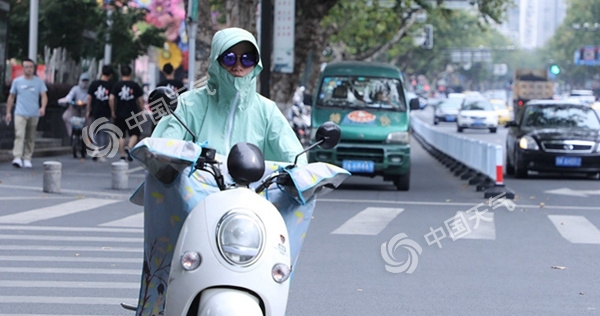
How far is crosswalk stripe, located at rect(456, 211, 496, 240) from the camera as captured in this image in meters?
13.1

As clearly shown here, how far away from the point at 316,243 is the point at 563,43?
399ft

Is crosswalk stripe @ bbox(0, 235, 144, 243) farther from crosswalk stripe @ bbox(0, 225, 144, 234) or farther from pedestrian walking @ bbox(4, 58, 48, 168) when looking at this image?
pedestrian walking @ bbox(4, 58, 48, 168)

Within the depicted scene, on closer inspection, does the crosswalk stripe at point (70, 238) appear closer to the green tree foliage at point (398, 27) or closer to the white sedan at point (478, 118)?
the green tree foliage at point (398, 27)

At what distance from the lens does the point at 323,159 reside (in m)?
20.7

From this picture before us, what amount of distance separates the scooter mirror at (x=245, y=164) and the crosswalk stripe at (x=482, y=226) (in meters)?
8.19

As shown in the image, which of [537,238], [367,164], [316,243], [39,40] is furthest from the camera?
[39,40]

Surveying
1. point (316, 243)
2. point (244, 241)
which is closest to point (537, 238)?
point (316, 243)

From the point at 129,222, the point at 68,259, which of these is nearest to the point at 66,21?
the point at 129,222

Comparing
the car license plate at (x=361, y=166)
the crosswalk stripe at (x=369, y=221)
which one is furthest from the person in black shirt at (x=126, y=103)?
the crosswalk stripe at (x=369, y=221)

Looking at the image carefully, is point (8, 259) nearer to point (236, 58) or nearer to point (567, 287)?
point (567, 287)

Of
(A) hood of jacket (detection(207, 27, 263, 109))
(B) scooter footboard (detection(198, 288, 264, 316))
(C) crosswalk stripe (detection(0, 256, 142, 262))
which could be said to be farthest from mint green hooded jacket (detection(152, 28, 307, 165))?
(C) crosswalk stripe (detection(0, 256, 142, 262))

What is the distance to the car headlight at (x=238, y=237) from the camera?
4762 mm

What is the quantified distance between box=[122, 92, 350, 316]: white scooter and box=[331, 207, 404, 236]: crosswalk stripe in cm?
772

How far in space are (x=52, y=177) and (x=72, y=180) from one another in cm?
287
